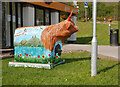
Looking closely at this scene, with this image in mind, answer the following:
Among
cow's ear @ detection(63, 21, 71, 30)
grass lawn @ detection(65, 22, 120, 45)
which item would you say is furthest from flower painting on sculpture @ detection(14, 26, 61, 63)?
grass lawn @ detection(65, 22, 120, 45)

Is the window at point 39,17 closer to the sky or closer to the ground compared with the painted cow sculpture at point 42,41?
closer to the sky

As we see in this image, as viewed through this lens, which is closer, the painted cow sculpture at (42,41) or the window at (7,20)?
the painted cow sculpture at (42,41)

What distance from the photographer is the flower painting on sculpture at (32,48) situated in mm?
6953

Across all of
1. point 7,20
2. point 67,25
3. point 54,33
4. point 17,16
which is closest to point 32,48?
point 54,33

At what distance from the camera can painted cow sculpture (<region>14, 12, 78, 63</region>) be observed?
6.87 meters

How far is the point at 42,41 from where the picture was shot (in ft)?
22.6

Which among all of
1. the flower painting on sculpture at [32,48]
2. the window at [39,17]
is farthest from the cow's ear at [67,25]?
the window at [39,17]

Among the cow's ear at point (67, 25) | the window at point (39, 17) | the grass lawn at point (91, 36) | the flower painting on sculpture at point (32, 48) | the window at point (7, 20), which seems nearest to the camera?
the cow's ear at point (67, 25)

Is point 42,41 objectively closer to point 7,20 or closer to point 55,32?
point 55,32

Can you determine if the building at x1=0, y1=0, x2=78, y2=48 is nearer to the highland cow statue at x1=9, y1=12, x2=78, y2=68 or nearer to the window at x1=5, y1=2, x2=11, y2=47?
the window at x1=5, y1=2, x2=11, y2=47

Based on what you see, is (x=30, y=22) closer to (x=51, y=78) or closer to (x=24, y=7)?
(x=24, y=7)

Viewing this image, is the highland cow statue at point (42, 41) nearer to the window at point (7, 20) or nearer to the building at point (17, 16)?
the building at point (17, 16)

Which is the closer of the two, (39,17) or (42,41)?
(42,41)

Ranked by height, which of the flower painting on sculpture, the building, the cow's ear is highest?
the building
